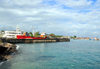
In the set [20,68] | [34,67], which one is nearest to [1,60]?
[20,68]

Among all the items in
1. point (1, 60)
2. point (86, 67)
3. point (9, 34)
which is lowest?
point (86, 67)

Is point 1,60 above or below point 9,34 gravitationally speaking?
below

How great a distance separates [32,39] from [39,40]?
7.19 metres

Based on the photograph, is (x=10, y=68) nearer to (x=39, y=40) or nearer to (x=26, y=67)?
(x=26, y=67)

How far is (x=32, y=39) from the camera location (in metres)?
85.4

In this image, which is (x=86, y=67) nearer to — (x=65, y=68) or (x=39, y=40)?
(x=65, y=68)

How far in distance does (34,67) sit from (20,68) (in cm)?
216

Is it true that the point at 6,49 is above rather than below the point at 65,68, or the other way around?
above

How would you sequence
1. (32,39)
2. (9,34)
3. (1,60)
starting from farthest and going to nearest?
(9,34) < (32,39) < (1,60)

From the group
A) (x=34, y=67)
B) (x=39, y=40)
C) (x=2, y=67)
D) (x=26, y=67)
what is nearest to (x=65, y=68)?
(x=34, y=67)

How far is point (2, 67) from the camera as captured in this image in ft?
53.6

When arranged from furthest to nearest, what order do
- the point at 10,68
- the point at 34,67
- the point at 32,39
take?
the point at 32,39 → the point at 34,67 → the point at 10,68

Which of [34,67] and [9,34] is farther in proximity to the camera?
[9,34]

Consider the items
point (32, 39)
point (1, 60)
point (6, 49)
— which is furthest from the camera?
point (32, 39)
